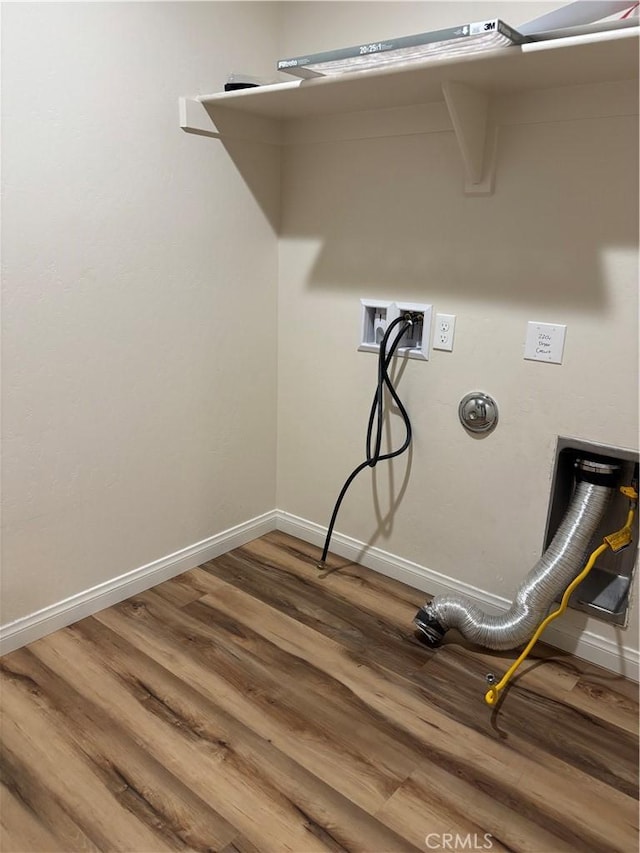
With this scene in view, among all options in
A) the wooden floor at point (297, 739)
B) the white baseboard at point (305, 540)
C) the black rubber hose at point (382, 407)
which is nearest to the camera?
the wooden floor at point (297, 739)

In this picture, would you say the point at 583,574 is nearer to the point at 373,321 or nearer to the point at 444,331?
the point at 444,331

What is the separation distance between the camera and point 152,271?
208 cm

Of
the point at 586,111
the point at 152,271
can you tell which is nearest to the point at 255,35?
the point at 152,271

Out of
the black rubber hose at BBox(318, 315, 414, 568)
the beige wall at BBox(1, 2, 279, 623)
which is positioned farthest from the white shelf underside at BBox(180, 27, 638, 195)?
the black rubber hose at BBox(318, 315, 414, 568)

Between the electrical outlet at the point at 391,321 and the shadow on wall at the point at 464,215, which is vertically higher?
the shadow on wall at the point at 464,215

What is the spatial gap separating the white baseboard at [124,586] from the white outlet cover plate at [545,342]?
4.30 ft

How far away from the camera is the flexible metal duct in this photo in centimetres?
184

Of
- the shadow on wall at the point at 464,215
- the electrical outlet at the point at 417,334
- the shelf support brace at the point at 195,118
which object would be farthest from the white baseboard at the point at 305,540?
the shelf support brace at the point at 195,118

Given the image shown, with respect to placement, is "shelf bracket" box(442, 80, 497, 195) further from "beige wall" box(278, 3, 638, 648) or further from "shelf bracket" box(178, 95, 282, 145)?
"shelf bracket" box(178, 95, 282, 145)

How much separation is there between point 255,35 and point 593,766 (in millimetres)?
2434

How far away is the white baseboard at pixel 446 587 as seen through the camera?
6.34 feet

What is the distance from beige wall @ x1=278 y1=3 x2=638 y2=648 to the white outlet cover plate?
24 millimetres

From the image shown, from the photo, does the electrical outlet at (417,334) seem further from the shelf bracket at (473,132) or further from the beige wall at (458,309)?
the shelf bracket at (473,132)

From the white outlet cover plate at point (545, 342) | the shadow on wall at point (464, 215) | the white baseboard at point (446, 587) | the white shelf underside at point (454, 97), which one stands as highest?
the white shelf underside at point (454, 97)
